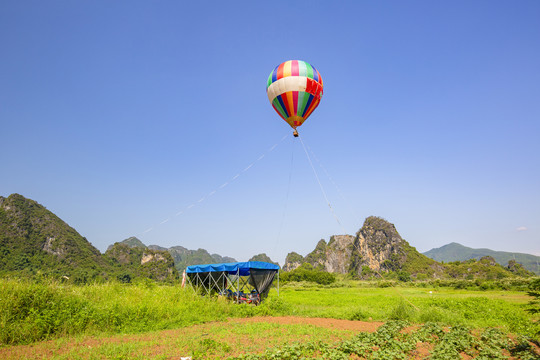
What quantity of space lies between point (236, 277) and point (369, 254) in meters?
97.6

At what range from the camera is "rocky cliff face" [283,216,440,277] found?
3413 inches

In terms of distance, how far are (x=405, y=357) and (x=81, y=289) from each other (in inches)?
406

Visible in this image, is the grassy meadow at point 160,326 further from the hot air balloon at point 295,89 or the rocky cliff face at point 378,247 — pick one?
the rocky cliff face at point 378,247

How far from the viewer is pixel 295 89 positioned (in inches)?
482

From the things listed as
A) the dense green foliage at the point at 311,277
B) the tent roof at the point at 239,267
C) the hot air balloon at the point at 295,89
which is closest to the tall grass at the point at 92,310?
the tent roof at the point at 239,267

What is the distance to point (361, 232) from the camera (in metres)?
109

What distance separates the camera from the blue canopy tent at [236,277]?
13.7 meters

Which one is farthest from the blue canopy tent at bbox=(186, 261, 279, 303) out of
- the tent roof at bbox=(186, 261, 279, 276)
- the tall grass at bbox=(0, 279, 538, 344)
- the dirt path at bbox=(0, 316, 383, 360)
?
the dirt path at bbox=(0, 316, 383, 360)

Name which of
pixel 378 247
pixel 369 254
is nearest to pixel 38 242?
pixel 369 254

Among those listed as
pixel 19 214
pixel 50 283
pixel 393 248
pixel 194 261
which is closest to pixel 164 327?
pixel 50 283

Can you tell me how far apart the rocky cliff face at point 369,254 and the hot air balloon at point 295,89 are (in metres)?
77.1

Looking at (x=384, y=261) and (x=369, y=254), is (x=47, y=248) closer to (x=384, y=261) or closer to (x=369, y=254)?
(x=384, y=261)

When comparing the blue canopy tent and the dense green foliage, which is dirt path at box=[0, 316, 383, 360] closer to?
the blue canopy tent

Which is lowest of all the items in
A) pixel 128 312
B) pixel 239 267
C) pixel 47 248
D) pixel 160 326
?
pixel 160 326
